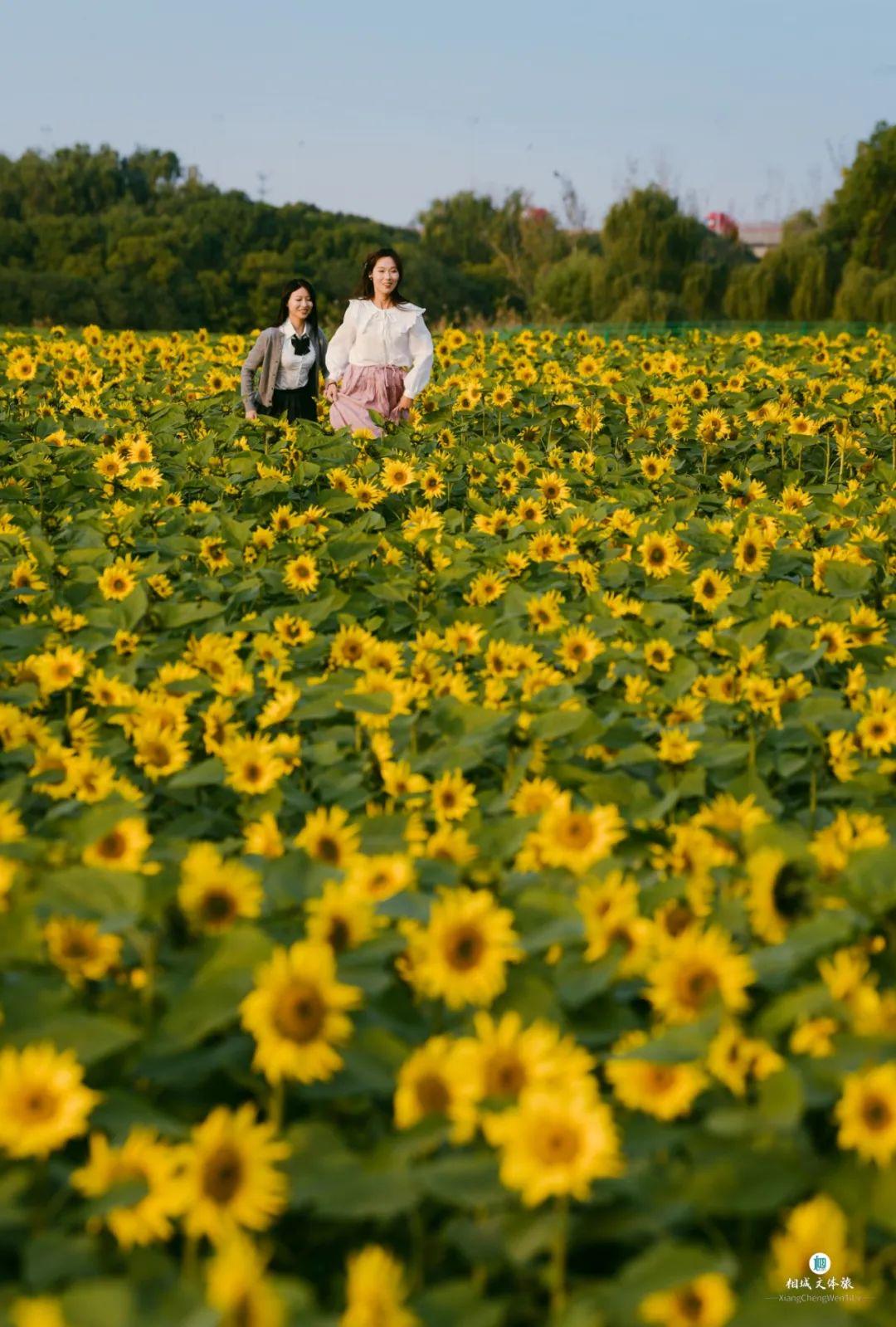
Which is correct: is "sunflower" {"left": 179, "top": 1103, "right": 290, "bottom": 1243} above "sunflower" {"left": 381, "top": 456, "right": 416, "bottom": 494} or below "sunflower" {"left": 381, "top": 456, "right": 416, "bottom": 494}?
below

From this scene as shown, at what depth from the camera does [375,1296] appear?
1.35 metres

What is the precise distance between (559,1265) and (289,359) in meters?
7.00

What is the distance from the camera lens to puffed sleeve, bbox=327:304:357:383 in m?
7.80

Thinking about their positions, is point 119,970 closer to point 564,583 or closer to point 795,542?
point 564,583

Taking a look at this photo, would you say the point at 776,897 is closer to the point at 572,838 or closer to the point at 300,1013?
the point at 572,838

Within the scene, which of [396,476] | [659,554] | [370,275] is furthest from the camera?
[370,275]

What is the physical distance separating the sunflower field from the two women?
12.0ft

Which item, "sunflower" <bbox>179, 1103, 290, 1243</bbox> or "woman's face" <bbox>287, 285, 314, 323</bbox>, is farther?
"woman's face" <bbox>287, 285, 314, 323</bbox>

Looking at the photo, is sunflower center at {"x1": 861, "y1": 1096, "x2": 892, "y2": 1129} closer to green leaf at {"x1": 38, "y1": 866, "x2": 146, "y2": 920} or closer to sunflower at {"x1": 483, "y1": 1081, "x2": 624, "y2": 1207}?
sunflower at {"x1": 483, "y1": 1081, "x2": 624, "y2": 1207}

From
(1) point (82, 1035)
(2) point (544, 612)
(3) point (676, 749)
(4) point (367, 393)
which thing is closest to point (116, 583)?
(2) point (544, 612)

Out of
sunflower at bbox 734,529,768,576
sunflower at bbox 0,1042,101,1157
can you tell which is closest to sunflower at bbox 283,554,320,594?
sunflower at bbox 734,529,768,576

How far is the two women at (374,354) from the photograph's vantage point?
25.3 ft

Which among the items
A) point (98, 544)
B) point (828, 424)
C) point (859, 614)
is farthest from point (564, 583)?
point (828, 424)

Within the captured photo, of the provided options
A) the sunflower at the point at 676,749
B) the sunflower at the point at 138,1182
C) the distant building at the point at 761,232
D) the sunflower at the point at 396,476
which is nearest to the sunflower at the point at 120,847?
the sunflower at the point at 138,1182
